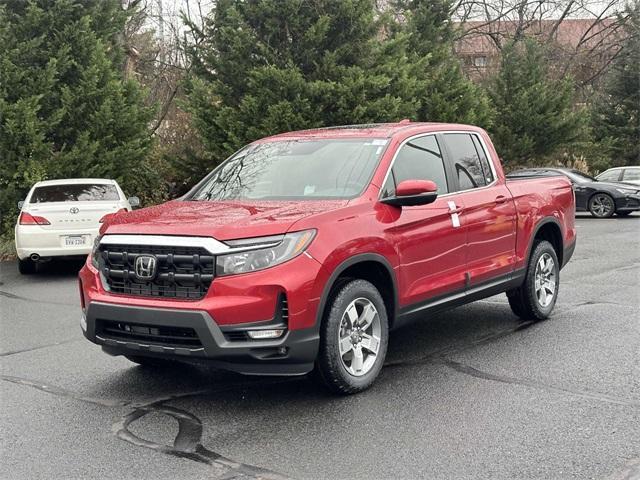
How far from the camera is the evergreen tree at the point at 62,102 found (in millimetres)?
15727

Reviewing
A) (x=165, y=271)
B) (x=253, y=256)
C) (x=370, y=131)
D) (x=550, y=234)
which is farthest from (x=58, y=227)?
(x=253, y=256)

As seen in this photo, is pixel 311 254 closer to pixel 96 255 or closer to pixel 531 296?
pixel 96 255

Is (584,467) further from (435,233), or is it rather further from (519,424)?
(435,233)

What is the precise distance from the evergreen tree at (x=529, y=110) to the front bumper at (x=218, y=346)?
80.6ft

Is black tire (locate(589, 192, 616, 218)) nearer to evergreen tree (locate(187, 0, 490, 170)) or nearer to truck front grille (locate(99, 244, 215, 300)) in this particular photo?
evergreen tree (locate(187, 0, 490, 170))

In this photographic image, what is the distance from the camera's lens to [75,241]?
1170 centimetres

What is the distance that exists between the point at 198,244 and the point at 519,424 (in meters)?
2.19

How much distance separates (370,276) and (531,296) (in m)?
2.47

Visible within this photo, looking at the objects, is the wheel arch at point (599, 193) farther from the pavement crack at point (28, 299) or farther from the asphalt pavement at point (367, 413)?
the pavement crack at point (28, 299)

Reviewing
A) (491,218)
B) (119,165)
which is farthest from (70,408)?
(119,165)

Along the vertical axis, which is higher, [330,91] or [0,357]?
[330,91]

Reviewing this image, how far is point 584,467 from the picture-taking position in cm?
391

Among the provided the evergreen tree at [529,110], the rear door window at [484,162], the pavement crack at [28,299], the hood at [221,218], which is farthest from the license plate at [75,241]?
the evergreen tree at [529,110]

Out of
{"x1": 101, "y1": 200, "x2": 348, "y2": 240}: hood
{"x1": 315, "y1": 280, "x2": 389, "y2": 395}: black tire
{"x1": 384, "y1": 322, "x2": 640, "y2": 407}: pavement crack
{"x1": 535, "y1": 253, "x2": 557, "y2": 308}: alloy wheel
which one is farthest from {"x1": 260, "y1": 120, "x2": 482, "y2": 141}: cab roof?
{"x1": 384, "y1": 322, "x2": 640, "y2": 407}: pavement crack
